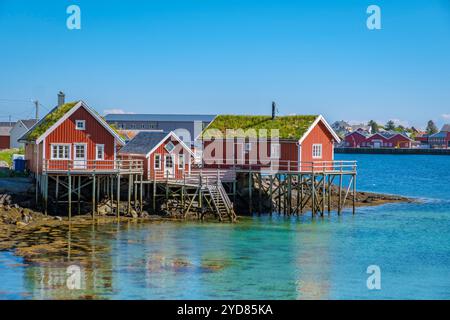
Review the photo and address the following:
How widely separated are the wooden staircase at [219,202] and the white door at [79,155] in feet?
23.3

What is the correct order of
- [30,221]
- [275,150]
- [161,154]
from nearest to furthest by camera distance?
[30,221] < [161,154] < [275,150]

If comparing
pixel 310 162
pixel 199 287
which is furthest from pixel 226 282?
pixel 310 162

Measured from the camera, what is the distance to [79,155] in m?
42.7

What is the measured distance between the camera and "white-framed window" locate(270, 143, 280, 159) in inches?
1861

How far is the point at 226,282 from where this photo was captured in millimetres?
26953

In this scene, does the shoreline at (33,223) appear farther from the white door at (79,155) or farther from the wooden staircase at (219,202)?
the white door at (79,155)

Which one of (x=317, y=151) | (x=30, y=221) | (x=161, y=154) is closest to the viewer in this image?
(x=30, y=221)

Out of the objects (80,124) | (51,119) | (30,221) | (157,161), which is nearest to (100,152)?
(80,124)

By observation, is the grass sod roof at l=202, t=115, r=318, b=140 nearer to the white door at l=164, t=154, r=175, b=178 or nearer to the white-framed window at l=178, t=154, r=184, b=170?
the white-framed window at l=178, t=154, r=184, b=170

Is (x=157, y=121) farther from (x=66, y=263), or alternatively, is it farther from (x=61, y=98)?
(x=66, y=263)

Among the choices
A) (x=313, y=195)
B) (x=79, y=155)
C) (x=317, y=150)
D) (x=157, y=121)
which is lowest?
(x=313, y=195)

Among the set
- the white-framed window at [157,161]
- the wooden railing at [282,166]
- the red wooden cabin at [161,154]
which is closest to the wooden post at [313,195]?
the wooden railing at [282,166]

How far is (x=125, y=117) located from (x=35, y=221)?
7457 centimetres

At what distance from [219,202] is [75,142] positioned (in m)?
8.87
